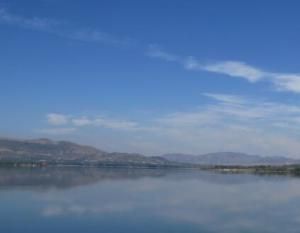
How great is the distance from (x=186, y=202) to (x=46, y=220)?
20.6 meters

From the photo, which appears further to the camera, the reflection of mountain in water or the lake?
the reflection of mountain in water

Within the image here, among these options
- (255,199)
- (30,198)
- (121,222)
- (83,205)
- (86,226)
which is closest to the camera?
(86,226)

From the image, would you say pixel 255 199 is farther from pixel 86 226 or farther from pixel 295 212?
pixel 86 226

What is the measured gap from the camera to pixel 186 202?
182 feet

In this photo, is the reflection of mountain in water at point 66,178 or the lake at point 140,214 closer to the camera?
the lake at point 140,214

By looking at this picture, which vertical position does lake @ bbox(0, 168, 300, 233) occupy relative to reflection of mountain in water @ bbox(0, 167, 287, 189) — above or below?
below

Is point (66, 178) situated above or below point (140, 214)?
above

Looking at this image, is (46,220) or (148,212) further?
(148,212)

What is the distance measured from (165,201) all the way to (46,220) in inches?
780

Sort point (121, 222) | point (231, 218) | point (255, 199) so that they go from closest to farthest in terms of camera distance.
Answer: point (121, 222), point (231, 218), point (255, 199)

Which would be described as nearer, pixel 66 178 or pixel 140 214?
pixel 140 214

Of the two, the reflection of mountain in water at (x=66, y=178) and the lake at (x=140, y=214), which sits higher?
the reflection of mountain in water at (x=66, y=178)

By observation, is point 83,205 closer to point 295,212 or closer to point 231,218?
point 231,218

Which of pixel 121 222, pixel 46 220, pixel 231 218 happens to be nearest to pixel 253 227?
pixel 231 218
